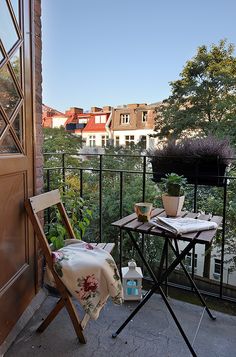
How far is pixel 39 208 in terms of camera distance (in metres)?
1.68

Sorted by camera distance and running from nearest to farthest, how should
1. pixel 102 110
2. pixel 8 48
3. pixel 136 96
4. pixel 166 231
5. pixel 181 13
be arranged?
pixel 166 231 → pixel 8 48 → pixel 181 13 → pixel 136 96 → pixel 102 110

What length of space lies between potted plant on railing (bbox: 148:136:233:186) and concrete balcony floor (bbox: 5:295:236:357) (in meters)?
0.91

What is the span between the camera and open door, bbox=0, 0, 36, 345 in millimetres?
1455

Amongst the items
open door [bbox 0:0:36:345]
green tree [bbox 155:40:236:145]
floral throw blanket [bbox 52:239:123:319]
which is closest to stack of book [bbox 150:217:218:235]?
floral throw blanket [bbox 52:239:123:319]

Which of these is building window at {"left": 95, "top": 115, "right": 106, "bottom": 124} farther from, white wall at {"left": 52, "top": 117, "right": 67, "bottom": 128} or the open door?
the open door

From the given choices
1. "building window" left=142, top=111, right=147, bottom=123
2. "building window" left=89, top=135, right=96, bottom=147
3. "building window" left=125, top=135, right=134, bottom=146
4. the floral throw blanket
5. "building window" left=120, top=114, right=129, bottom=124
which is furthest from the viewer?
"building window" left=120, top=114, right=129, bottom=124

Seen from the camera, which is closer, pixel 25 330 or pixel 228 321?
pixel 25 330

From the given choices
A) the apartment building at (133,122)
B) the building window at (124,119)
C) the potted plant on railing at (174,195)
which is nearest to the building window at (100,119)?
the apartment building at (133,122)

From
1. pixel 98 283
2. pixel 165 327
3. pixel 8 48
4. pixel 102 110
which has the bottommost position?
pixel 165 327

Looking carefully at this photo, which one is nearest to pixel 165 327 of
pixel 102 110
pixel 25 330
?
pixel 25 330

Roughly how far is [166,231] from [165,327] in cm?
71

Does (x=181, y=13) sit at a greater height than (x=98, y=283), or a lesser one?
greater

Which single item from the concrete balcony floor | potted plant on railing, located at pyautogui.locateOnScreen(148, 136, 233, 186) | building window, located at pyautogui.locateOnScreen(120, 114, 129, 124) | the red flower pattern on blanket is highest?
building window, located at pyautogui.locateOnScreen(120, 114, 129, 124)

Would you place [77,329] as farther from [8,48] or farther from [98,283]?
[8,48]
